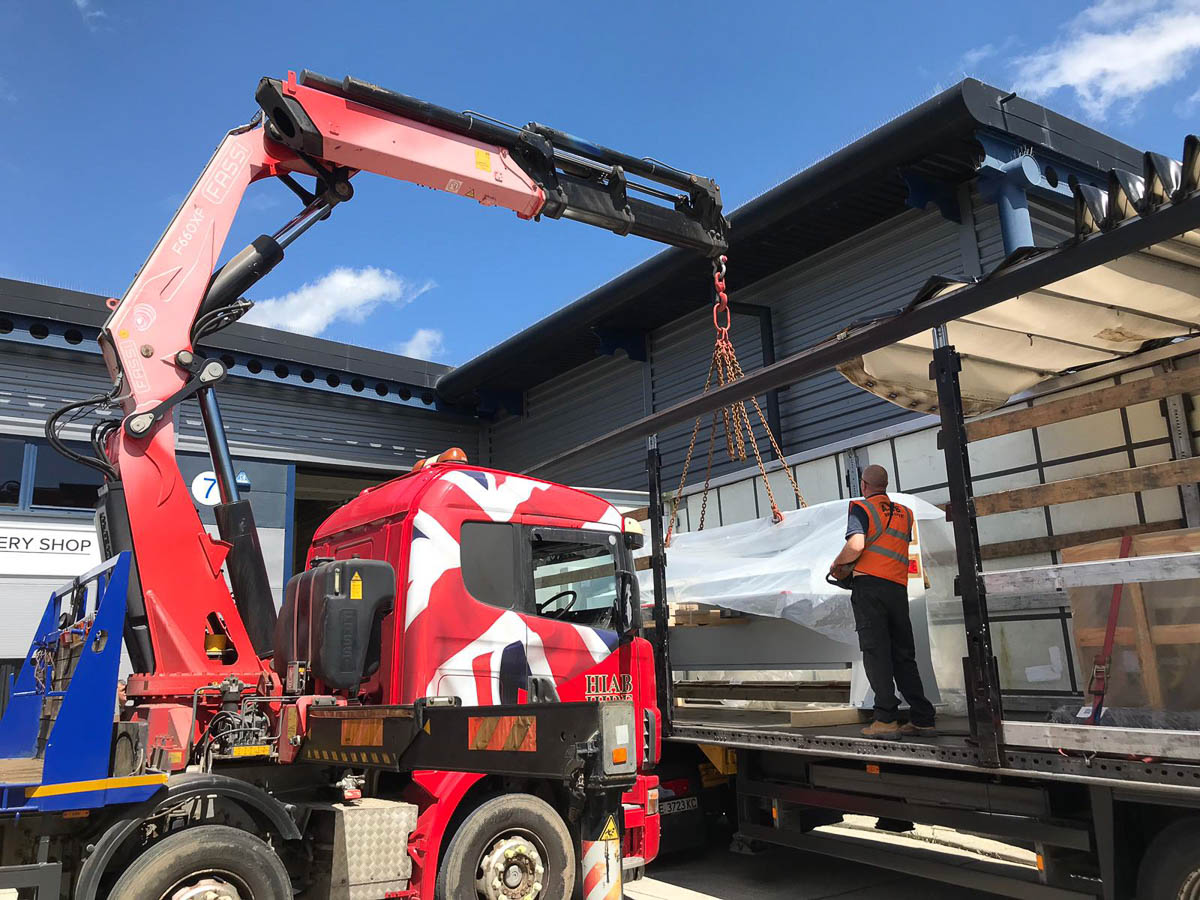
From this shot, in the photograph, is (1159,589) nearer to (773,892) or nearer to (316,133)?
(773,892)

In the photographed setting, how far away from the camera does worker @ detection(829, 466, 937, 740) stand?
5699 millimetres

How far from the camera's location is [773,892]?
21.6 ft

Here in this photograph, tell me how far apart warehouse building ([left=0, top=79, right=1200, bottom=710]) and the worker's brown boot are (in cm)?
204

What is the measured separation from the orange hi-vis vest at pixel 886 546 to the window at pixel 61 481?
1132cm

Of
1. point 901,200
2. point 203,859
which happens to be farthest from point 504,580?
point 901,200

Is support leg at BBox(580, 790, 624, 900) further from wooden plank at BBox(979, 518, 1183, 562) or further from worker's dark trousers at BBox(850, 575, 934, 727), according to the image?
wooden plank at BBox(979, 518, 1183, 562)

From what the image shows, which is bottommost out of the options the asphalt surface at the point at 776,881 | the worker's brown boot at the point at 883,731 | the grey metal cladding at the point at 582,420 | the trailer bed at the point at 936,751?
the asphalt surface at the point at 776,881

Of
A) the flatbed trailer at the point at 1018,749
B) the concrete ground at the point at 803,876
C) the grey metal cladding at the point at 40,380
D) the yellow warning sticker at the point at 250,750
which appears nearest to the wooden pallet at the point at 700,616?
the flatbed trailer at the point at 1018,749

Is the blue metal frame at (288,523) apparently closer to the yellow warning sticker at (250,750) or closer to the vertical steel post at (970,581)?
the yellow warning sticker at (250,750)

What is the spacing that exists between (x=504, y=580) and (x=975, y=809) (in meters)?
3.03

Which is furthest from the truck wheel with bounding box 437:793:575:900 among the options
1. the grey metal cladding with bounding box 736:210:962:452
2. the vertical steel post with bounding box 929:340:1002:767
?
the grey metal cladding with bounding box 736:210:962:452

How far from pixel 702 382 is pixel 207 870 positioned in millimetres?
10679

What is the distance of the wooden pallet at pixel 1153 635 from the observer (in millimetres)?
4449

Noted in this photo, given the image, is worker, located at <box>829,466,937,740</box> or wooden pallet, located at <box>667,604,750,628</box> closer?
worker, located at <box>829,466,937,740</box>
